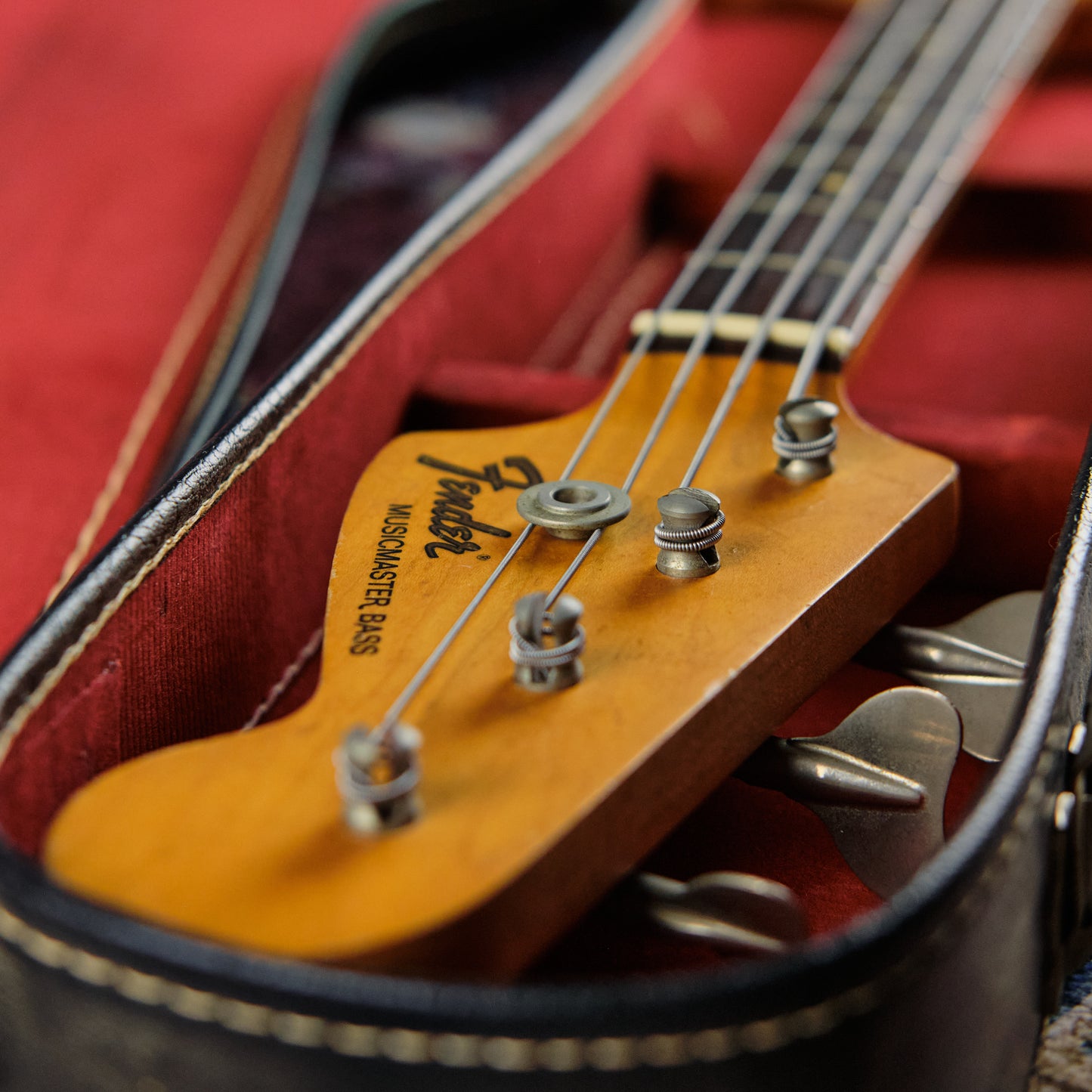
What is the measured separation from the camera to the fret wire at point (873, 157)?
900mm

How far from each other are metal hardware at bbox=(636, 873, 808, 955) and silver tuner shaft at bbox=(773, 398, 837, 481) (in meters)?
0.31

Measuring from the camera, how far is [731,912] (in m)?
0.57

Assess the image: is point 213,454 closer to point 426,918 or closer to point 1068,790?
point 426,918

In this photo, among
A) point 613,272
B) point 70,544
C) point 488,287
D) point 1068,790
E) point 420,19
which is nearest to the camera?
point 1068,790

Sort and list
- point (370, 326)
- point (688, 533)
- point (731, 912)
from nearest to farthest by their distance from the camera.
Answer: point (731, 912), point (688, 533), point (370, 326)

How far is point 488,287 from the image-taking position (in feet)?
3.87

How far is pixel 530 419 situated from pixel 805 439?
282 mm

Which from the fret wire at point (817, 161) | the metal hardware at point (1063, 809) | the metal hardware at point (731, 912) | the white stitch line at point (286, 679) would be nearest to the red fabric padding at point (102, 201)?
the white stitch line at point (286, 679)

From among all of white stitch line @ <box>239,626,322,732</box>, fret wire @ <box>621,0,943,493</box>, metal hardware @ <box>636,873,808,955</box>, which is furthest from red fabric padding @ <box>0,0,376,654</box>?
metal hardware @ <box>636,873,808,955</box>

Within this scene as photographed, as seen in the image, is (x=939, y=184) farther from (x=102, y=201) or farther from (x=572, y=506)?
(x=102, y=201)

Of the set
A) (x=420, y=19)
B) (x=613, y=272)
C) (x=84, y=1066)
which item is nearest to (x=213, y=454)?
(x=84, y=1066)

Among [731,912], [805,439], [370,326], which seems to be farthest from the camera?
[370,326]

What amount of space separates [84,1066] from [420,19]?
1.38m

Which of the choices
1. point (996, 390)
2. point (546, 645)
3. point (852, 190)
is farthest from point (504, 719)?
point (852, 190)
